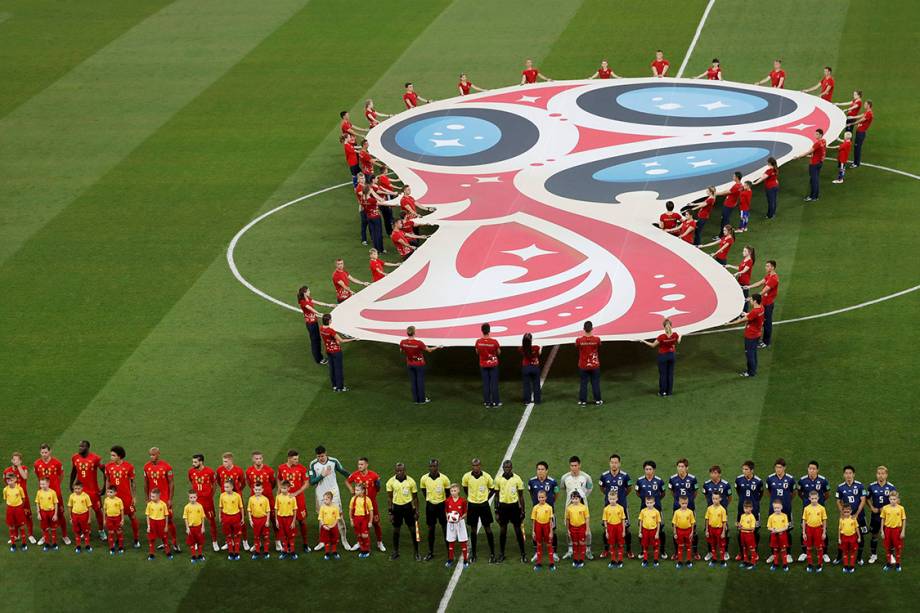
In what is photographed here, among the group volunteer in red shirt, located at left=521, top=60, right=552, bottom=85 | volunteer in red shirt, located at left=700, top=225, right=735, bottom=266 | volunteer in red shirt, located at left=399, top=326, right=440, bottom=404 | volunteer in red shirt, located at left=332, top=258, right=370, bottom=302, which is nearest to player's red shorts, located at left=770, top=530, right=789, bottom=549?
volunteer in red shirt, located at left=399, top=326, right=440, bottom=404

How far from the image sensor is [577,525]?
24.2 metres

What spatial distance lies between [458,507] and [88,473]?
6722mm

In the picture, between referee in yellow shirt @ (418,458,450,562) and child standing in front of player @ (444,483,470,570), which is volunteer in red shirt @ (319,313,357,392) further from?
child standing in front of player @ (444,483,470,570)

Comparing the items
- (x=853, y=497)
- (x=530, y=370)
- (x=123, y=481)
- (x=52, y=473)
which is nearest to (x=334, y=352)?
(x=530, y=370)

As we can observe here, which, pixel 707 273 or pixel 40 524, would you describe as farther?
pixel 707 273

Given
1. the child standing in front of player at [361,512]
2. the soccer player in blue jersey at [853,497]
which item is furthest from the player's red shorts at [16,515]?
the soccer player in blue jersey at [853,497]

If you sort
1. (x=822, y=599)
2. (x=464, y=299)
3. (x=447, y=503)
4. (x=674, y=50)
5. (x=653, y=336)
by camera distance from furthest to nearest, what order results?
(x=674, y=50), (x=464, y=299), (x=653, y=336), (x=447, y=503), (x=822, y=599)

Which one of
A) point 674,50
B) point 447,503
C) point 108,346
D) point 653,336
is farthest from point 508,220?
point 674,50

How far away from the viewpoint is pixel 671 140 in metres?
39.5

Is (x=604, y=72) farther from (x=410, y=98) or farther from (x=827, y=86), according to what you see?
(x=827, y=86)

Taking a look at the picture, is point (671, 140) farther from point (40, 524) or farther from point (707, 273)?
point (40, 524)

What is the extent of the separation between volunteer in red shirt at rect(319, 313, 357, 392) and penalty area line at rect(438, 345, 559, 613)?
390 cm

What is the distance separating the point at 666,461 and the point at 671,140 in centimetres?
1449

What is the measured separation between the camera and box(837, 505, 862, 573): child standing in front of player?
2342cm
